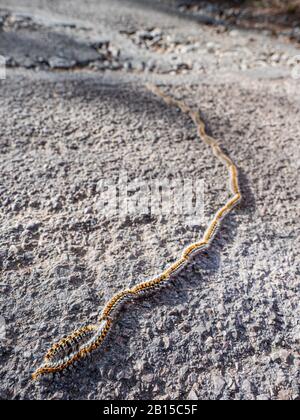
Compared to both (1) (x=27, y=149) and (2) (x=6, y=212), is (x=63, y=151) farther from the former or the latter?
(2) (x=6, y=212)

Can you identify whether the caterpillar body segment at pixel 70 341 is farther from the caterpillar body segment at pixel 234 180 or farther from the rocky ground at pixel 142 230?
the caterpillar body segment at pixel 234 180

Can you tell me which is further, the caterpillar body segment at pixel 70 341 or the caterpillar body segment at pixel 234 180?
the caterpillar body segment at pixel 234 180

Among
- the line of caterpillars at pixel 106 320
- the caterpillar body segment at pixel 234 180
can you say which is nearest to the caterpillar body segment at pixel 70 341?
the line of caterpillars at pixel 106 320

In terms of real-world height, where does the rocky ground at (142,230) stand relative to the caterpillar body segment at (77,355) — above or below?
above

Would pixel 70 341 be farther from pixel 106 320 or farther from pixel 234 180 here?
pixel 234 180

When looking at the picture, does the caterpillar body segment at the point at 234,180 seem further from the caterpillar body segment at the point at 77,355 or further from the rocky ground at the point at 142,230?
the caterpillar body segment at the point at 77,355

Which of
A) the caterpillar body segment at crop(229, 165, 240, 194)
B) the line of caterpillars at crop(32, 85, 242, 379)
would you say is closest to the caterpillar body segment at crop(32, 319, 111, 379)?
the line of caterpillars at crop(32, 85, 242, 379)

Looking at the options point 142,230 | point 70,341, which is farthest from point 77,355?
point 142,230

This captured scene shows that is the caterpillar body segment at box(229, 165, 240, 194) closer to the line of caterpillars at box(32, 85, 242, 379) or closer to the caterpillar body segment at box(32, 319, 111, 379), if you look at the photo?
the line of caterpillars at box(32, 85, 242, 379)

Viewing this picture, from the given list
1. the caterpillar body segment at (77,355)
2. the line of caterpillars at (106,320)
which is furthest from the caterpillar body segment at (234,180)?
the caterpillar body segment at (77,355)
